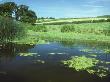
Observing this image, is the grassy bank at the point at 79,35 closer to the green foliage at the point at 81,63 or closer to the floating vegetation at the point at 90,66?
the green foliage at the point at 81,63

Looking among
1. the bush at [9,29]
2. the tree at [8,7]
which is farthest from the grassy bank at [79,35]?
the tree at [8,7]

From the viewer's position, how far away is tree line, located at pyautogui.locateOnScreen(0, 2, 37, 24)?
82312mm

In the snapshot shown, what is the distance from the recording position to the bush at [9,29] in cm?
3888

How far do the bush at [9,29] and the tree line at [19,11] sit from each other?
41271 mm

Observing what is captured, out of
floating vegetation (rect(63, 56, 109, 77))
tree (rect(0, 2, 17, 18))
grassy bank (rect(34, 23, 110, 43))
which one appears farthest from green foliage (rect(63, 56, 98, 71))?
tree (rect(0, 2, 17, 18))

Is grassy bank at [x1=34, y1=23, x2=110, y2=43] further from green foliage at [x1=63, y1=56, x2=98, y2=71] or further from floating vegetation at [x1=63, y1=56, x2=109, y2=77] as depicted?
floating vegetation at [x1=63, y1=56, x2=109, y2=77]

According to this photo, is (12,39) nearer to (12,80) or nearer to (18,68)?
(18,68)

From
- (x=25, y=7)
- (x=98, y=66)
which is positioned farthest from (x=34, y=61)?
(x=25, y=7)

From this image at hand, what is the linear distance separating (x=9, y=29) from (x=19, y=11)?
47600 mm

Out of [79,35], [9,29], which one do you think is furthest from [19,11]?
[9,29]

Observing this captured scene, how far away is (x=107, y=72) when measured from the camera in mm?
20422

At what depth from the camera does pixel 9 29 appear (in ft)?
131

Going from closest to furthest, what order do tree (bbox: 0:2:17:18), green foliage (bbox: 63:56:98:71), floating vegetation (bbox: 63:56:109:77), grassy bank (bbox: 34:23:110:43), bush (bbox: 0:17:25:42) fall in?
floating vegetation (bbox: 63:56:109:77), green foliage (bbox: 63:56:98:71), bush (bbox: 0:17:25:42), grassy bank (bbox: 34:23:110:43), tree (bbox: 0:2:17:18)

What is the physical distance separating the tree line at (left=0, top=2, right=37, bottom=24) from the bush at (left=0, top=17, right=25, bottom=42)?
41.3m
